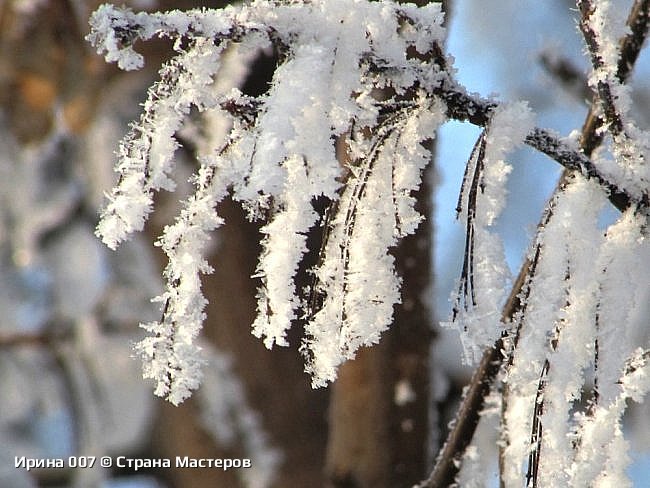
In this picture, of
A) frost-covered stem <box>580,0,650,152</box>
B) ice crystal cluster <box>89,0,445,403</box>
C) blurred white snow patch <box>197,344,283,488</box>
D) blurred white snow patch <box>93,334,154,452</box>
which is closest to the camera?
ice crystal cluster <box>89,0,445,403</box>

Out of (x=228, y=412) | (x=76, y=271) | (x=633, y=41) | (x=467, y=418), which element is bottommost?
(x=467, y=418)

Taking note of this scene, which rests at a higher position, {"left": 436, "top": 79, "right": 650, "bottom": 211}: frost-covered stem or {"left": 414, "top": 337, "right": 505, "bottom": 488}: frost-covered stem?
{"left": 436, "top": 79, "right": 650, "bottom": 211}: frost-covered stem

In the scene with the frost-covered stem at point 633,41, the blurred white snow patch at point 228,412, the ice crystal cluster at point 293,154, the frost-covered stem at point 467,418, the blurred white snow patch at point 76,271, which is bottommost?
the frost-covered stem at point 467,418

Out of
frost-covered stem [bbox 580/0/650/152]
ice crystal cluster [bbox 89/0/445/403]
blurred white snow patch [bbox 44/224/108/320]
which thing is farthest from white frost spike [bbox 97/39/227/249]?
blurred white snow patch [bbox 44/224/108/320]

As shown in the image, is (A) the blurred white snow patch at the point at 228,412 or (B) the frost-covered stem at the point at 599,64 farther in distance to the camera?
(A) the blurred white snow patch at the point at 228,412

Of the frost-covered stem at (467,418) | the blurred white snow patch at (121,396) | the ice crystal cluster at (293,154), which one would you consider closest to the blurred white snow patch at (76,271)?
the blurred white snow patch at (121,396)

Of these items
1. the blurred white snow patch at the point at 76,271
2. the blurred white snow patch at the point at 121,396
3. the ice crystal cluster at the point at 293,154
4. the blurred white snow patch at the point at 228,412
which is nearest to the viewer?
the ice crystal cluster at the point at 293,154

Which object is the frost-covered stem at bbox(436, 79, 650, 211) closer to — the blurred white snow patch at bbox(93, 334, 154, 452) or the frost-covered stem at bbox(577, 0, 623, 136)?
the frost-covered stem at bbox(577, 0, 623, 136)

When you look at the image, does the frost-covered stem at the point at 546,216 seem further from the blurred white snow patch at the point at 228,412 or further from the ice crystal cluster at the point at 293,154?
the blurred white snow patch at the point at 228,412

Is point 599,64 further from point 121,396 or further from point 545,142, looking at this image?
point 121,396

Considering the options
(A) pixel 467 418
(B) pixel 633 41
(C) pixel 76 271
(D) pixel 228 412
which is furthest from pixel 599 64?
→ (C) pixel 76 271

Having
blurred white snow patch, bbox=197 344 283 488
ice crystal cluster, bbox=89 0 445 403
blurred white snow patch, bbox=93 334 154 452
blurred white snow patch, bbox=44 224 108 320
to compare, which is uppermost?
blurred white snow patch, bbox=44 224 108 320

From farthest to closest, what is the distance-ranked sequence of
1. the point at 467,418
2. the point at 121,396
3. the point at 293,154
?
the point at 121,396, the point at 467,418, the point at 293,154

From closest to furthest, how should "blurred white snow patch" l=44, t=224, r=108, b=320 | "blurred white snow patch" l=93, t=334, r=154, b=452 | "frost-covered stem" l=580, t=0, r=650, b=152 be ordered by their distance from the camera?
"frost-covered stem" l=580, t=0, r=650, b=152 → "blurred white snow patch" l=93, t=334, r=154, b=452 → "blurred white snow patch" l=44, t=224, r=108, b=320
